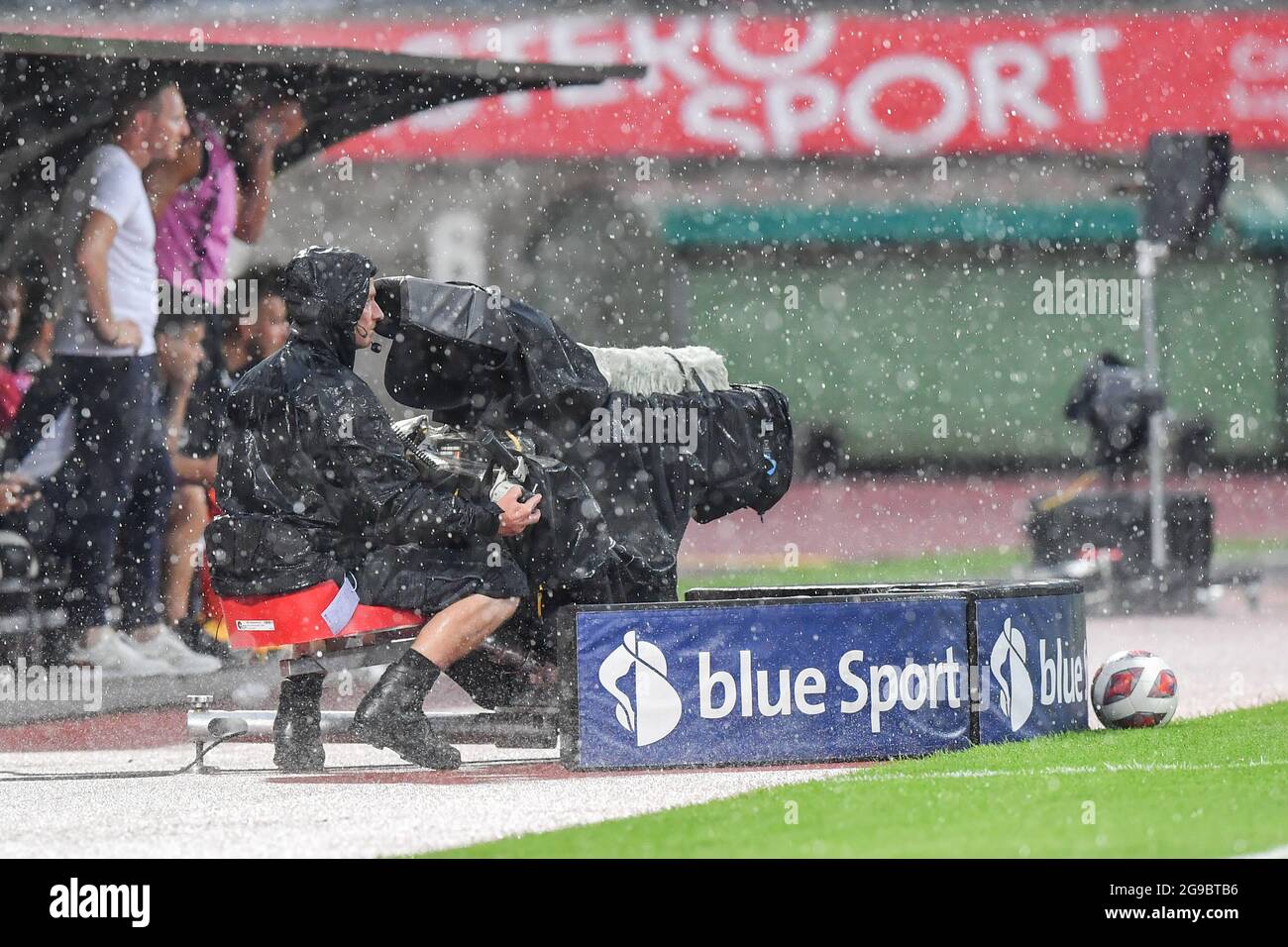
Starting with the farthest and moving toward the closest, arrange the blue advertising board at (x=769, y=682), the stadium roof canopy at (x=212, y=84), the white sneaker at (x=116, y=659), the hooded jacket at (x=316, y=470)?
1. the white sneaker at (x=116, y=659)
2. the stadium roof canopy at (x=212, y=84)
3. the blue advertising board at (x=769, y=682)
4. the hooded jacket at (x=316, y=470)

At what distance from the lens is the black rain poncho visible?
295 inches

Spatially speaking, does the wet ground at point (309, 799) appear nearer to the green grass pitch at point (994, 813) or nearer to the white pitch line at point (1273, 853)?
the green grass pitch at point (994, 813)

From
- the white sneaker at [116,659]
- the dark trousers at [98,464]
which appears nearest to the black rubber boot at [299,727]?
the white sneaker at [116,659]

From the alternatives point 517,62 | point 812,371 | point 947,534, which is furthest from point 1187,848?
point 812,371

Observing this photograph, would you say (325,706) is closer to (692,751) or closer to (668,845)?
(692,751)

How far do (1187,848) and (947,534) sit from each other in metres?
16.8

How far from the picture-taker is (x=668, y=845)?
231 inches

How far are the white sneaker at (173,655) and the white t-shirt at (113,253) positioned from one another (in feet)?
4.87

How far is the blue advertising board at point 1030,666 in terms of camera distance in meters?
A: 7.91

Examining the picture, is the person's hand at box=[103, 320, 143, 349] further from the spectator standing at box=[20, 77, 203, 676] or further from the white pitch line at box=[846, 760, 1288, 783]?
the white pitch line at box=[846, 760, 1288, 783]

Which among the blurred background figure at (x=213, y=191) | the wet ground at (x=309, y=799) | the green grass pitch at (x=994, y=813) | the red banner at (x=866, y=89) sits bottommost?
the wet ground at (x=309, y=799)

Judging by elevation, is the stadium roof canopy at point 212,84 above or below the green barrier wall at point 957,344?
above

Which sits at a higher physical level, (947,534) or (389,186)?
(389,186)
